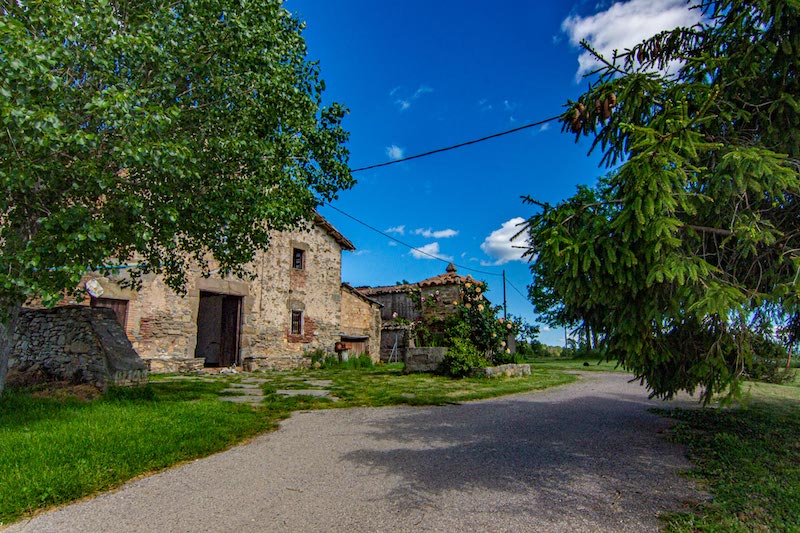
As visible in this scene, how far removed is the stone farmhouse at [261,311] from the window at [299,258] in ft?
0.14

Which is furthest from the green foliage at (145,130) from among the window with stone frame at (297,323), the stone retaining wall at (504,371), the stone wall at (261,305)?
the window with stone frame at (297,323)

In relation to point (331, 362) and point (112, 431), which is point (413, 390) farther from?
point (331, 362)

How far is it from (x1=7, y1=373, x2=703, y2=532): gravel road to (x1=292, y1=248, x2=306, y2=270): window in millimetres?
12755

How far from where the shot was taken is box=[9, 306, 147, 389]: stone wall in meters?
7.44

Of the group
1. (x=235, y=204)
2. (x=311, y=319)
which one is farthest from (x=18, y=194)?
(x=311, y=319)

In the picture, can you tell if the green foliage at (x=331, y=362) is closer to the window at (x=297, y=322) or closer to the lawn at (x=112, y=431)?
the window at (x=297, y=322)

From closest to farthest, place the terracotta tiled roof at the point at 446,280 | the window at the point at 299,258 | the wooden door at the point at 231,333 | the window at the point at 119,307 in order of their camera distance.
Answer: the window at the point at 119,307 → the terracotta tiled roof at the point at 446,280 → the wooden door at the point at 231,333 → the window at the point at 299,258

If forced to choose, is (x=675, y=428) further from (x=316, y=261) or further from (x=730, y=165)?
(x=316, y=261)

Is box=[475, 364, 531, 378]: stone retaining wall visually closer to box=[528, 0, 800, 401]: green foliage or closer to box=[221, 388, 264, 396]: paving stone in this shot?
box=[221, 388, 264, 396]: paving stone

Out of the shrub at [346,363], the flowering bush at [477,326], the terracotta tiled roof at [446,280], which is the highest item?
the terracotta tiled roof at [446,280]

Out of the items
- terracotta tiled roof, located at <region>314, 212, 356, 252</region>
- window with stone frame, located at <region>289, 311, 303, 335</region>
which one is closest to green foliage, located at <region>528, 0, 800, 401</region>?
window with stone frame, located at <region>289, 311, 303, 335</region>

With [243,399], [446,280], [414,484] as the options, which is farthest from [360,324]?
[414,484]

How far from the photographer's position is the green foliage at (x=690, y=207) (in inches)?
132

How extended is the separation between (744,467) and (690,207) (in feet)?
8.21
